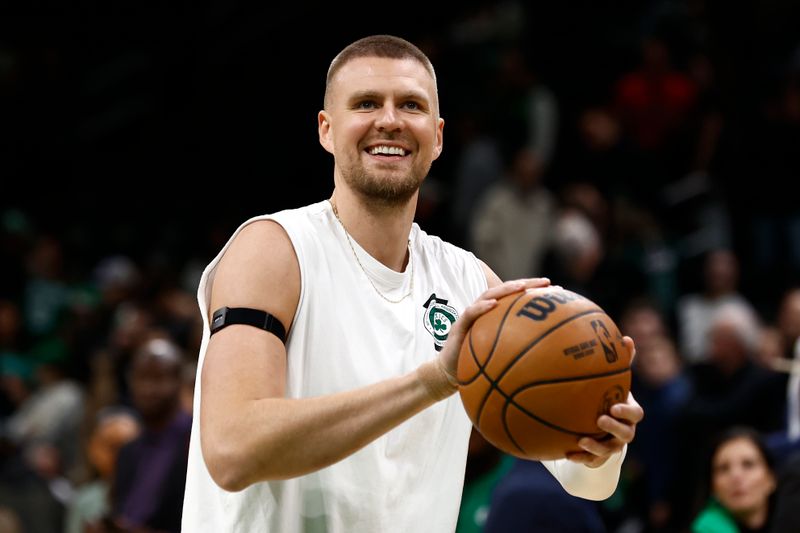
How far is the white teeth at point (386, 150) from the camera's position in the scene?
3.59 metres

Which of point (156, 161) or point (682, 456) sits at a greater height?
point (156, 161)

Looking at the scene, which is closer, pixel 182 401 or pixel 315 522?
pixel 315 522

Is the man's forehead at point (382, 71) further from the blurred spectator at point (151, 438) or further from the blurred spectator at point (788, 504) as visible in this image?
the blurred spectator at point (151, 438)

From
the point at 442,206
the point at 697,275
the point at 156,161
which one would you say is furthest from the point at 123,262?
the point at 697,275

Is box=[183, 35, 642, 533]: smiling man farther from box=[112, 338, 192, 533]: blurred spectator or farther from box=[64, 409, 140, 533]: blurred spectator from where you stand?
box=[64, 409, 140, 533]: blurred spectator

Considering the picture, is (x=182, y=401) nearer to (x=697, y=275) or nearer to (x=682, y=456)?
(x=682, y=456)

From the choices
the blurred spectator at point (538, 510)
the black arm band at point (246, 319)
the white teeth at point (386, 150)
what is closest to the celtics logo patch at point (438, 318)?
the white teeth at point (386, 150)

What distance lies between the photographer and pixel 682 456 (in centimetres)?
→ 871

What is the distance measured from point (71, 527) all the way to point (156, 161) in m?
6.08

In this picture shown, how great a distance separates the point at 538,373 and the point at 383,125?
87 cm

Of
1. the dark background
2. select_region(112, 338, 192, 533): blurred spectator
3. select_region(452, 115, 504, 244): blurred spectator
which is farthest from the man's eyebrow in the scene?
the dark background

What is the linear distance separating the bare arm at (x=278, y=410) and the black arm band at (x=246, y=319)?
0.08 feet

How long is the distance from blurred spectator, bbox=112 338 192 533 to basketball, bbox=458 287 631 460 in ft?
15.2

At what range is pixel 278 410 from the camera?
3.02 meters
